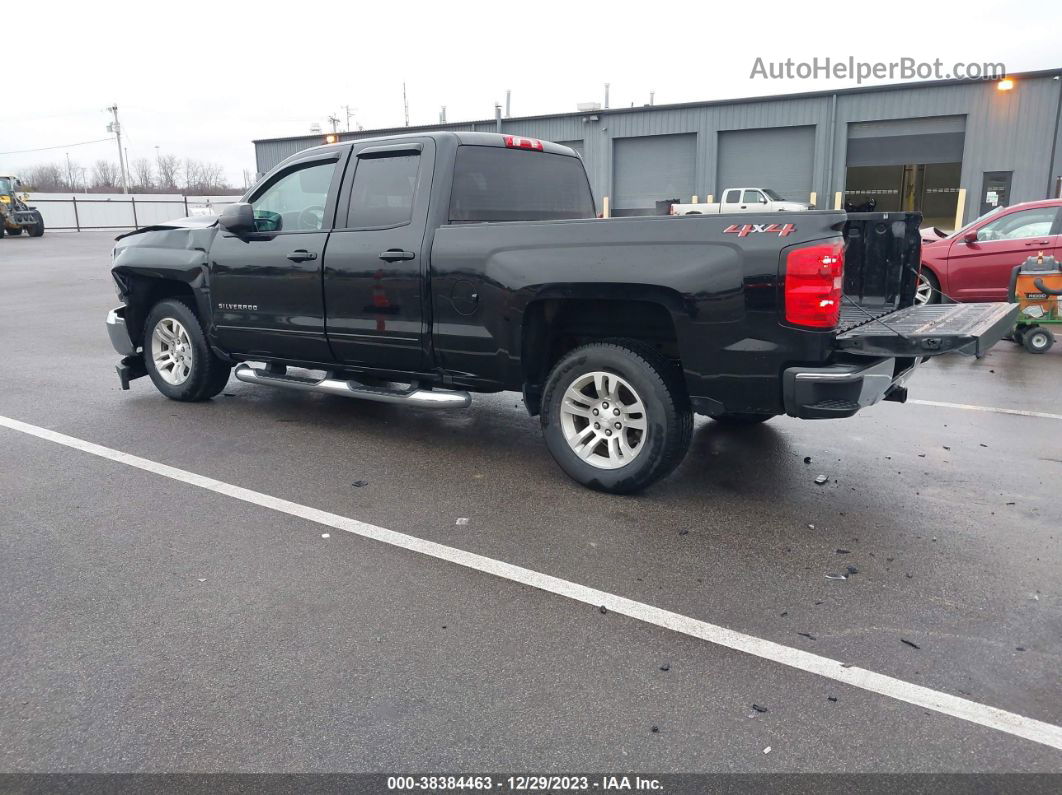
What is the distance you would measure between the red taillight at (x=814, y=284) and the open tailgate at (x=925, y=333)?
22 cm

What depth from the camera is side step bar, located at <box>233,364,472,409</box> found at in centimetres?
537

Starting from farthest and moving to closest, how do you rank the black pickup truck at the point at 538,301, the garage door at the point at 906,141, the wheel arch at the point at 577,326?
the garage door at the point at 906,141
the wheel arch at the point at 577,326
the black pickup truck at the point at 538,301

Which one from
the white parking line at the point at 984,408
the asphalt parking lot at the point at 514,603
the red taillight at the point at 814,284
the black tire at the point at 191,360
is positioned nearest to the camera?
the asphalt parking lot at the point at 514,603

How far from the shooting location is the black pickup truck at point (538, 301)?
4121 mm

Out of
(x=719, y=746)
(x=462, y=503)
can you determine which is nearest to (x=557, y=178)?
(x=462, y=503)

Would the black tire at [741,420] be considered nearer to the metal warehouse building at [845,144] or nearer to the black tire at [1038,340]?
the black tire at [1038,340]

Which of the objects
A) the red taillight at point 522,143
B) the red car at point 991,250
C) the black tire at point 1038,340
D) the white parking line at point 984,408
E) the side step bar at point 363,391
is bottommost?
the white parking line at point 984,408

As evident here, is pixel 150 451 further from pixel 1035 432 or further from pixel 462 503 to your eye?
pixel 1035 432

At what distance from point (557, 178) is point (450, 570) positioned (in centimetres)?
342

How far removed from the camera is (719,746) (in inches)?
102

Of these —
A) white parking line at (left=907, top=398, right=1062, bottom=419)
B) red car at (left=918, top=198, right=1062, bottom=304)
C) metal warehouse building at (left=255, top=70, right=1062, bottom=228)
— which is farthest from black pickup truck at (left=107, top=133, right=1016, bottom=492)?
metal warehouse building at (left=255, top=70, right=1062, bottom=228)

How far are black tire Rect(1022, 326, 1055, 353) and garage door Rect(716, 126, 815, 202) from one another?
19.2 m

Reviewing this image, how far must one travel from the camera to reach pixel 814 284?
3.96 metres

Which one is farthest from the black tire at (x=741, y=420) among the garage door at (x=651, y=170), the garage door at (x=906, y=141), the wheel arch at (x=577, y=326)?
the garage door at (x=651, y=170)
